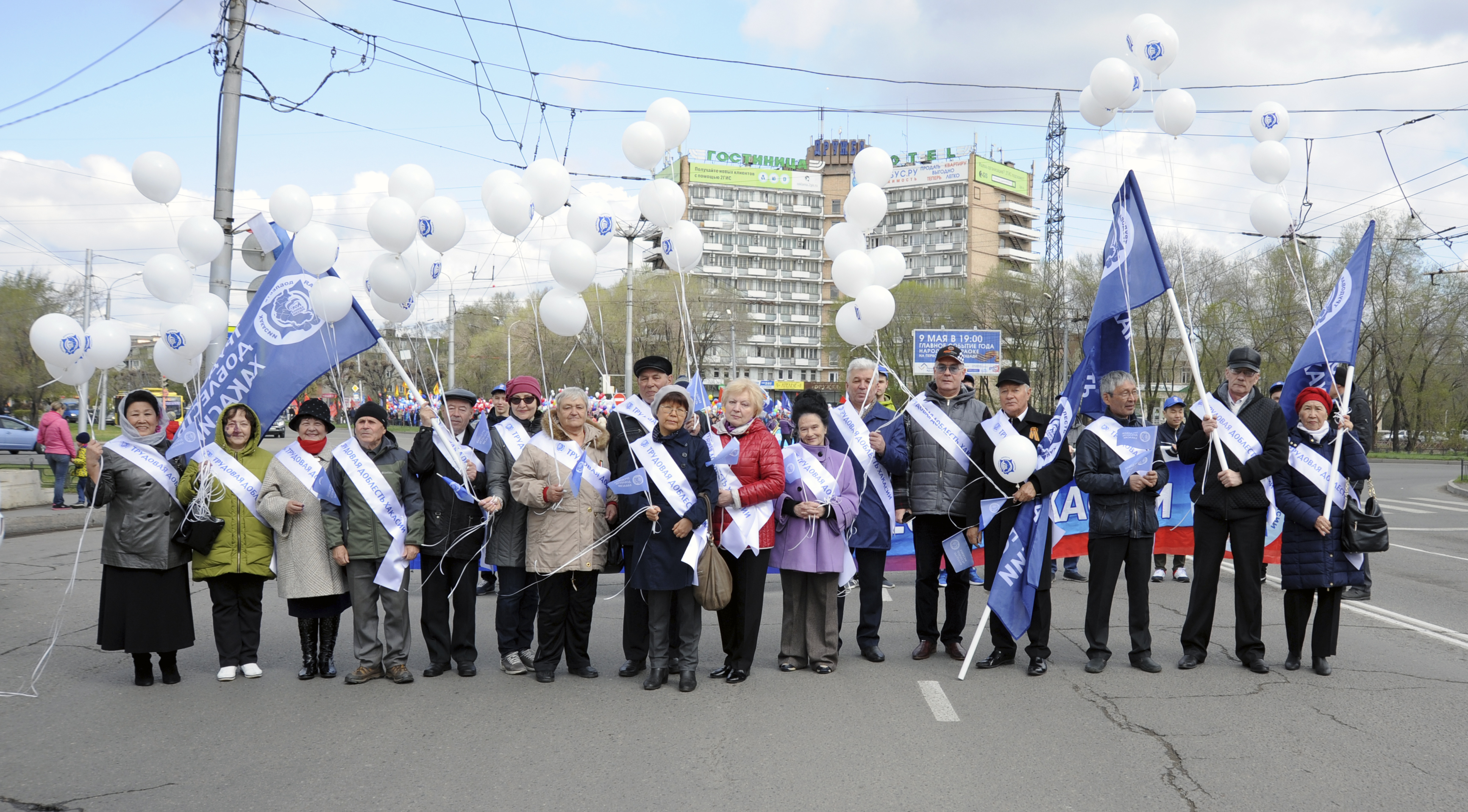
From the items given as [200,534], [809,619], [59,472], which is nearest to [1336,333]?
[809,619]

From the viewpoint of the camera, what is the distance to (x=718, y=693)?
627 cm

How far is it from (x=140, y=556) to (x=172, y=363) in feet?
6.81

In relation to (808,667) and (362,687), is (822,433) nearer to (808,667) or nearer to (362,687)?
(808,667)

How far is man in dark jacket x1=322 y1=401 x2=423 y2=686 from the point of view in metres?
6.52

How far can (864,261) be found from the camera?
7727mm

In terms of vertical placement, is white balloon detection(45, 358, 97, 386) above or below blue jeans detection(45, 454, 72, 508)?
above

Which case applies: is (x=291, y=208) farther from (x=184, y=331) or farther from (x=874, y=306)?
(x=874, y=306)

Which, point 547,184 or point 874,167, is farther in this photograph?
point 874,167

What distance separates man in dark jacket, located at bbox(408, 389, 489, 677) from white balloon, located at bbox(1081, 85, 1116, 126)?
502 centimetres

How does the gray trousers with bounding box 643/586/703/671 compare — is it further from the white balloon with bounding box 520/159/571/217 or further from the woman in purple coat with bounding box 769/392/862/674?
the white balloon with bounding box 520/159/571/217

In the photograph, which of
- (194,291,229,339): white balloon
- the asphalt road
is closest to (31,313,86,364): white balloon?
(194,291,229,339): white balloon

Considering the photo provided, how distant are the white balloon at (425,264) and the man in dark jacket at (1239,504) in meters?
5.75

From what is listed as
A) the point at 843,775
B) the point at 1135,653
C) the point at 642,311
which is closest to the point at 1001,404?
the point at 1135,653

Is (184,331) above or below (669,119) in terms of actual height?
below
